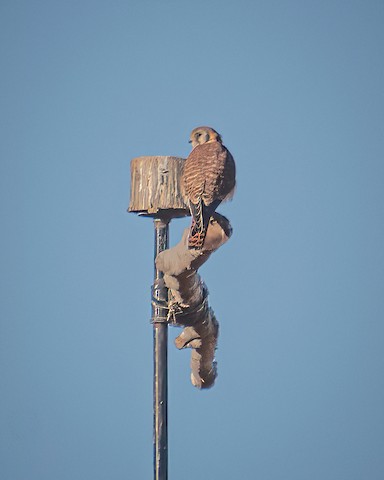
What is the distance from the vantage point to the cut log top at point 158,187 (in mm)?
2631

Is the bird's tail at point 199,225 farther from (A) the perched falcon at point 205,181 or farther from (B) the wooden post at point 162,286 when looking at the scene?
(B) the wooden post at point 162,286

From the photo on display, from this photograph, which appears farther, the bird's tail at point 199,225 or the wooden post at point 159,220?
the wooden post at point 159,220

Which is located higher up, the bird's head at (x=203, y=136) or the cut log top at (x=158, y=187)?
the bird's head at (x=203, y=136)

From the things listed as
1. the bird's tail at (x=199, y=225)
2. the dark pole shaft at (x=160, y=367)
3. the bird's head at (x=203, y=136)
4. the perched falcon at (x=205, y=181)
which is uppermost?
the bird's head at (x=203, y=136)

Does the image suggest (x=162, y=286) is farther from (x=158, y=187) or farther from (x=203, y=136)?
(x=203, y=136)

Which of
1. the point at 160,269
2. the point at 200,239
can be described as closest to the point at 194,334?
the point at 160,269

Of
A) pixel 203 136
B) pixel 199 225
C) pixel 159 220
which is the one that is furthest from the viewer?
pixel 159 220

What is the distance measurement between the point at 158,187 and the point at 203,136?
0.43ft

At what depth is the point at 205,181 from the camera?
7.90 ft

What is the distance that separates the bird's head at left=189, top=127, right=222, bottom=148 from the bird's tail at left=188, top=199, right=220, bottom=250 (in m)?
0.22

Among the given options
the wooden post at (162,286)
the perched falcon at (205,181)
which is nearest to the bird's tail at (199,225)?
the perched falcon at (205,181)

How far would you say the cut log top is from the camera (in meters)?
2.63

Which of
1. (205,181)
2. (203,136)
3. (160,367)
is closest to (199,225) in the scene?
(205,181)

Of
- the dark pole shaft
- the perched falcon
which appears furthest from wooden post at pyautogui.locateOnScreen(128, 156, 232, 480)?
the perched falcon
